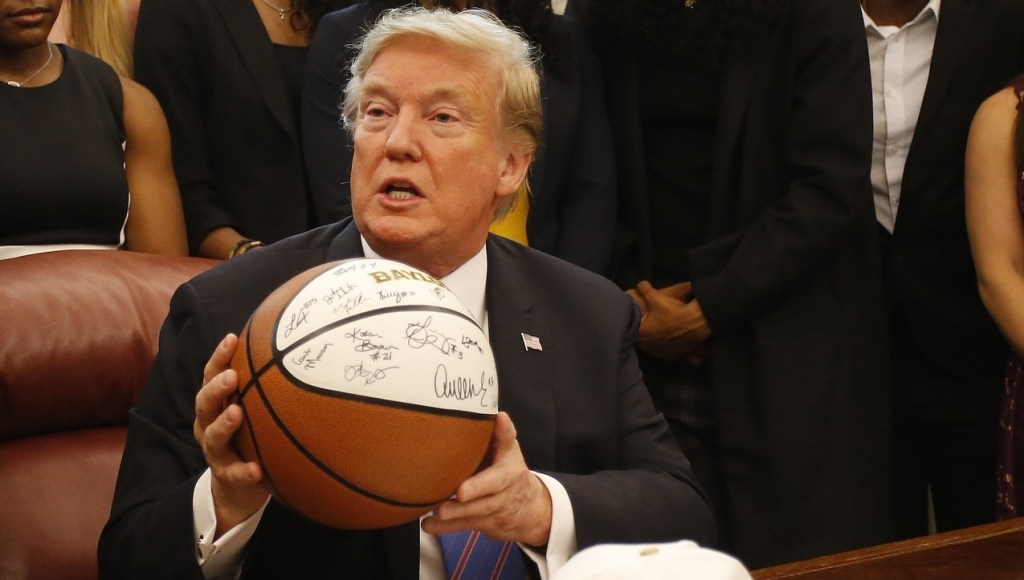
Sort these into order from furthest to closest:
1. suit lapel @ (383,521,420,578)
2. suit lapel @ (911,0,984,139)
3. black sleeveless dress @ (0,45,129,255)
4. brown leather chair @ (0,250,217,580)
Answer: suit lapel @ (911,0,984,139) < black sleeveless dress @ (0,45,129,255) < brown leather chair @ (0,250,217,580) < suit lapel @ (383,521,420,578)

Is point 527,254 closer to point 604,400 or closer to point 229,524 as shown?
point 604,400

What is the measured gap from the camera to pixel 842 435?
342 cm

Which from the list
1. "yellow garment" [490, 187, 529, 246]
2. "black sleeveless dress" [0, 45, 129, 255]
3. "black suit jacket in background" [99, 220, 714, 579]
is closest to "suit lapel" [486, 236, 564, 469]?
"black suit jacket in background" [99, 220, 714, 579]

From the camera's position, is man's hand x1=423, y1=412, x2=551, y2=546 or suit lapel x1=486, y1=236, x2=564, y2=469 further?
suit lapel x1=486, y1=236, x2=564, y2=469

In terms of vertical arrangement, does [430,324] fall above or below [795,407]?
above

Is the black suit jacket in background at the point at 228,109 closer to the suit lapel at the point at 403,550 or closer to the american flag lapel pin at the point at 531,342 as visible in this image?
the american flag lapel pin at the point at 531,342

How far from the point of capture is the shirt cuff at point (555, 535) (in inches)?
82.2

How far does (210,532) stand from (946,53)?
242cm

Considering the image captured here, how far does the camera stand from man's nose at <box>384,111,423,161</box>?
2.28m

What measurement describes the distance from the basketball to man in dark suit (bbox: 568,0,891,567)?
65.3 inches

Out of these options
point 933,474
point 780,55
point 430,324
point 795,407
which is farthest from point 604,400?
point 933,474

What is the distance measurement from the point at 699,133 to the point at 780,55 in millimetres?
288
